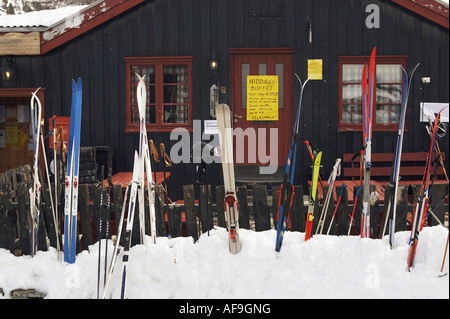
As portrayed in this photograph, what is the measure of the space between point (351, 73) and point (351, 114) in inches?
28.7

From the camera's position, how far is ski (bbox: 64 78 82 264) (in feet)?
12.2

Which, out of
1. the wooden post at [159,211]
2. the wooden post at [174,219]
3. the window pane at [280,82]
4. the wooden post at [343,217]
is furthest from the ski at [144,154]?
the window pane at [280,82]

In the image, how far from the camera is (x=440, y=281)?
3.42 meters

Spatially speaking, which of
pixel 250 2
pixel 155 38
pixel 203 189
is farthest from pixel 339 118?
pixel 203 189

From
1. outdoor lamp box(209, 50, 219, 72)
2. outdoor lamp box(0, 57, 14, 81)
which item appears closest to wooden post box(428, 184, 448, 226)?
outdoor lamp box(209, 50, 219, 72)

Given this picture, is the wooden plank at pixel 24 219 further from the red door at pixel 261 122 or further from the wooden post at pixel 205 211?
the red door at pixel 261 122

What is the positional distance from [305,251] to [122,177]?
417 centimetres

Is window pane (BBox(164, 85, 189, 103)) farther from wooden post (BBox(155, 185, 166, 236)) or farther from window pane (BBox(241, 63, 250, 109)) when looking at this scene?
wooden post (BBox(155, 185, 166, 236))

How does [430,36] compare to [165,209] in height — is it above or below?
above

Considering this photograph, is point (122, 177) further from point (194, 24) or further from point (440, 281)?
point (440, 281)

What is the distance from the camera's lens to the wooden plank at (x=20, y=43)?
7.71 metres

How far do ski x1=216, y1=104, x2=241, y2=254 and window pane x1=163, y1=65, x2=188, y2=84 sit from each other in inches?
177

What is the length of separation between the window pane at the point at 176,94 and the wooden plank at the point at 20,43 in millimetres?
2332

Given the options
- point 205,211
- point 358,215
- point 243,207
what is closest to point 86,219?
point 205,211
